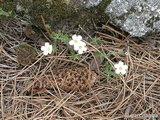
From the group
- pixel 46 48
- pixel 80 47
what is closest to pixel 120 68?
pixel 80 47

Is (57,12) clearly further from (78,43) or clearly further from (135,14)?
(135,14)

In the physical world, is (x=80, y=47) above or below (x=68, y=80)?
above

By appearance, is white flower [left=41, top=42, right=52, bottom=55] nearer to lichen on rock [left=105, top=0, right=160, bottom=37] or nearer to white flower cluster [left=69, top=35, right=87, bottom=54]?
white flower cluster [left=69, top=35, right=87, bottom=54]

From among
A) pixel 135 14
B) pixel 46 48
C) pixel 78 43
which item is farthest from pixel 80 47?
pixel 135 14

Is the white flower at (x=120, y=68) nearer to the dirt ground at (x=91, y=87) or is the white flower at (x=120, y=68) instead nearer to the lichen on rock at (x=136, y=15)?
the dirt ground at (x=91, y=87)

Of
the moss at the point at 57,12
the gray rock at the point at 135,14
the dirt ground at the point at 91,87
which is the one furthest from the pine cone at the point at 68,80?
the gray rock at the point at 135,14

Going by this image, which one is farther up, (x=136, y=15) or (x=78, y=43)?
(x=136, y=15)

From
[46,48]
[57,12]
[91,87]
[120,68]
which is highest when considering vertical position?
[57,12]

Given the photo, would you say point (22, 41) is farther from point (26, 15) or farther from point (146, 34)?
point (146, 34)

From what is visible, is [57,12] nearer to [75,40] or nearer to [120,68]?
[75,40]

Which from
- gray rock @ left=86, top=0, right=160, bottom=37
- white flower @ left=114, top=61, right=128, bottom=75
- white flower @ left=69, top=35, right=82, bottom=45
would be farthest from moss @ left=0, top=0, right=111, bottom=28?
white flower @ left=114, top=61, right=128, bottom=75
